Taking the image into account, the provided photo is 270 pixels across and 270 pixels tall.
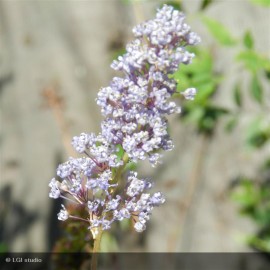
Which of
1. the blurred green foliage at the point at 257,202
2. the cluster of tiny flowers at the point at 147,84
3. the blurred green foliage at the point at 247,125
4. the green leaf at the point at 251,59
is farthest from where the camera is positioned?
the blurred green foliage at the point at 257,202

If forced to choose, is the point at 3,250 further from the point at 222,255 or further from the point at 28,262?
the point at 222,255

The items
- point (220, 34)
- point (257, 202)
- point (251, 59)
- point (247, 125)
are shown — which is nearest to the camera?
point (251, 59)

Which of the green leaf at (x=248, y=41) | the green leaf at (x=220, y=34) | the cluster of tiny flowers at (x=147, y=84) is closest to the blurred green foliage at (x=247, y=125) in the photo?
the green leaf at (x=220, y=34)

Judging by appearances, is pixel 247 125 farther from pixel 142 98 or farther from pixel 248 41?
pixel 142 98

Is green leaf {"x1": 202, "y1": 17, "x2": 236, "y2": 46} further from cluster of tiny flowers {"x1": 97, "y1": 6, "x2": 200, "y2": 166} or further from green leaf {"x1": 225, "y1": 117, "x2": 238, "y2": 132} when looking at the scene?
cluster of tiny flowers {"x1": 97, "y1": 6, "x2": 200, "y2": 166}

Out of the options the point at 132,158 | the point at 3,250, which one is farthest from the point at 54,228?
the point at 132,158

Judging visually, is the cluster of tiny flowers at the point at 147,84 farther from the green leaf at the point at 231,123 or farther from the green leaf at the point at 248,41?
the green leaf at the point at 231,123

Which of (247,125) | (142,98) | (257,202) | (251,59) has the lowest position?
(142,98)

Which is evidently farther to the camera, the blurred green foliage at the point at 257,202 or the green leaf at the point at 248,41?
the blurred green foliage at the point at 257,202

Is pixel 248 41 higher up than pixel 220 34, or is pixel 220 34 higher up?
pixel 220 34

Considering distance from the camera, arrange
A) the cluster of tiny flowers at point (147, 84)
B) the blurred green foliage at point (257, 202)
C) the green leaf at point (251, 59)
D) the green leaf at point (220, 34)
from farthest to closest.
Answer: the blurred green foliage at point (257, 202) < the green leaf at point (220, 34) < the green leaf at point (251, 59) < the cluster of tiny flowers at point (147, 84)

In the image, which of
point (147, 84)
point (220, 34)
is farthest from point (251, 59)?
point (147, 84)
